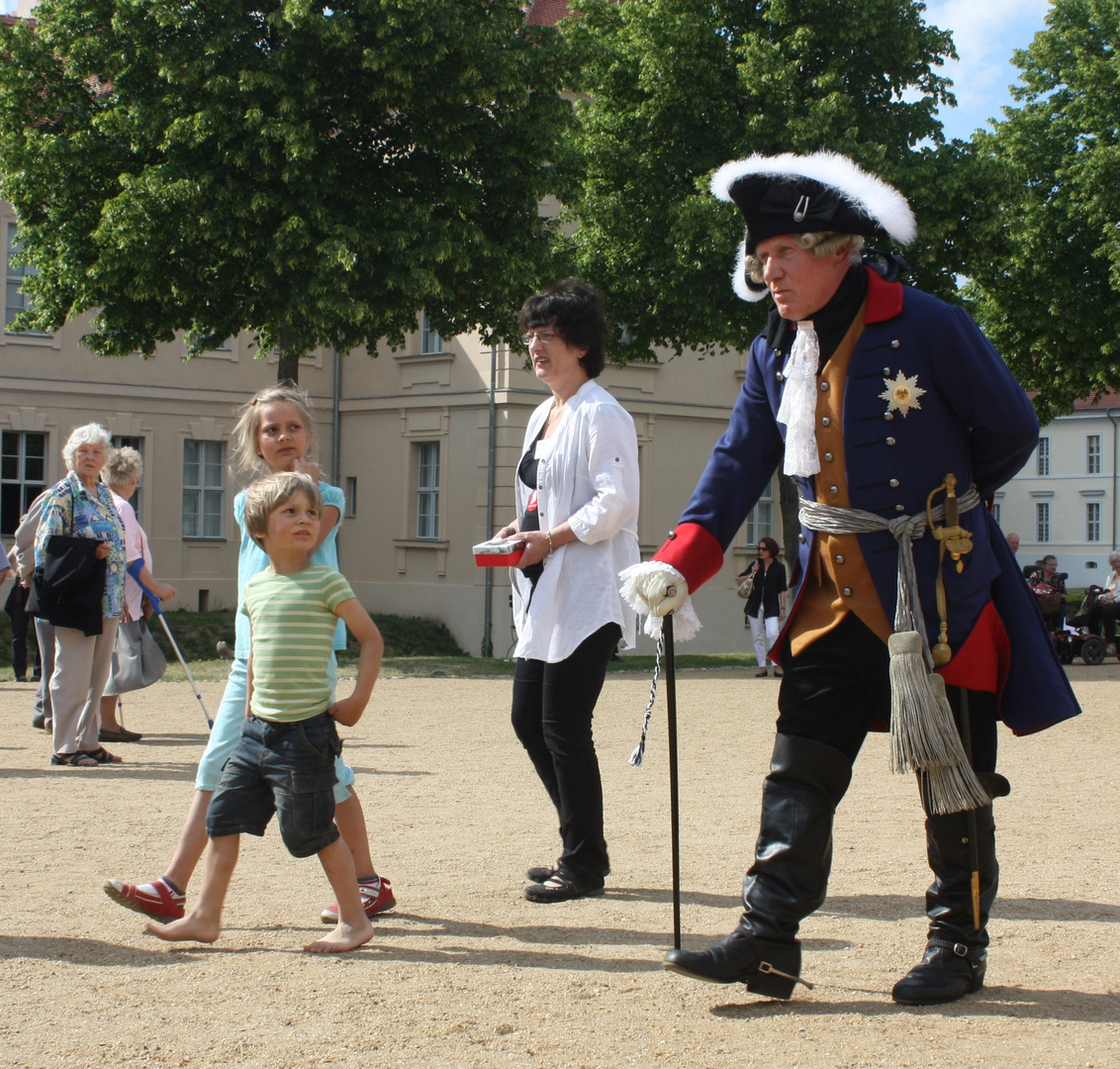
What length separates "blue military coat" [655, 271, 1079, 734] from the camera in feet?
12.0

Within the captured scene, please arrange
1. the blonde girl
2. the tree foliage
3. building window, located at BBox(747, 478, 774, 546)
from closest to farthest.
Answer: the blonde girl
the tree foliage
building window, located at BBox(747, 478, 774, 546)

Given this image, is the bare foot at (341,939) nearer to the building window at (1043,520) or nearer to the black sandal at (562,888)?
the black sandal at (562,888)

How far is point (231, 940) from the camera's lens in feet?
14.1

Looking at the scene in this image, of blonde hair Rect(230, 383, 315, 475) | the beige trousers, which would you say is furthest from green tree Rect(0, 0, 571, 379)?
blonde hair Rect(230, 383, 315, 475)

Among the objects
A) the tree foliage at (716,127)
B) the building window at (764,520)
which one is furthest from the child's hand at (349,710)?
the building window at (764,520)

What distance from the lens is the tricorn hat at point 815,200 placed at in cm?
370

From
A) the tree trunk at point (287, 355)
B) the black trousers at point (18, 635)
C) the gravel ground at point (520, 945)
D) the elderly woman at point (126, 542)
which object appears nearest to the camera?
the gravel ground at point (520, 945)

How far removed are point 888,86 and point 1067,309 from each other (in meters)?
5.63

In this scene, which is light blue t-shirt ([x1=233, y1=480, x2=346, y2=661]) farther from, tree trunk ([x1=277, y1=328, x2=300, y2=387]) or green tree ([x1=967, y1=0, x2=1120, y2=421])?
green tree ([x1=967, y1=0, x2=1120, y2=421])

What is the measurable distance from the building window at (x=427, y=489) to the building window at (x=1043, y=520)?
5002 centimetres

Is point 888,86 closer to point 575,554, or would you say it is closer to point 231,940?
point 575,554

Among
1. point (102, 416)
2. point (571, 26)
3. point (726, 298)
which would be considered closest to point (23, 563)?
point (726, 298)

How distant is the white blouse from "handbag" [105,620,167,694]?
16.2 ft

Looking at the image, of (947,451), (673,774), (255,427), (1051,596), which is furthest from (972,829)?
(1051,596)
